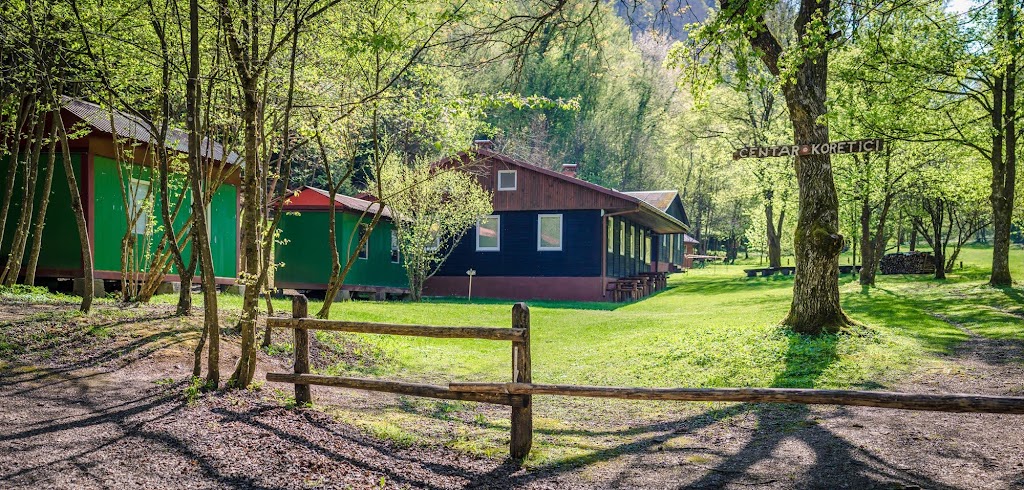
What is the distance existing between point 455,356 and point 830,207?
6417 millimetres

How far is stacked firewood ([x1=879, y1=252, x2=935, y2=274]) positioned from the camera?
35438mm

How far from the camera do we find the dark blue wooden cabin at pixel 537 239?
28.5m

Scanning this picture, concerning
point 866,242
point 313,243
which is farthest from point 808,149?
point 866,242

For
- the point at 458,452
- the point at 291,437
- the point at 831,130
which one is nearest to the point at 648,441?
the point at 458,452

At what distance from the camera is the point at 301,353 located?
7.89 meters

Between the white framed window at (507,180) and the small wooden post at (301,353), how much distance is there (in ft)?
71.8

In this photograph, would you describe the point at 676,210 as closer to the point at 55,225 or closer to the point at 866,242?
the point at 866,242

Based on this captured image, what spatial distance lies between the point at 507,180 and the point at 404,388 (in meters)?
22.9

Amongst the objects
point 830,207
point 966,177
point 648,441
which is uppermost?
point 966,177

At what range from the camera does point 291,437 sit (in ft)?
22.0

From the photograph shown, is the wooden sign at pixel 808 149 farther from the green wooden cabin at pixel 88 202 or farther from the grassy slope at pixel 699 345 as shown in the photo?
the green wooden cabin at pixel 88 202

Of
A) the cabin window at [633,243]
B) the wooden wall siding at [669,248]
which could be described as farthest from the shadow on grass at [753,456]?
the wooden wall siding at [669,248]

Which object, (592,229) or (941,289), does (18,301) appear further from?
(941,289)

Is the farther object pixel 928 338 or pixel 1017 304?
pixel 1017 304
